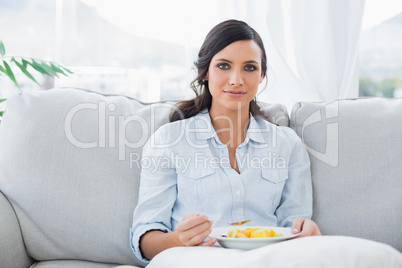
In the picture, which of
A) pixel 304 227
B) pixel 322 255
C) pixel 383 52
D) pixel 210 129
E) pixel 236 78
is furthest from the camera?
pixel 383 52

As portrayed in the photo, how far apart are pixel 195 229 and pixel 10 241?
613 millimetres

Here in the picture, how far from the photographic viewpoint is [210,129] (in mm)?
1705

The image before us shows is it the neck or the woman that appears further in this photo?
the neck

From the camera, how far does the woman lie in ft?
5.20

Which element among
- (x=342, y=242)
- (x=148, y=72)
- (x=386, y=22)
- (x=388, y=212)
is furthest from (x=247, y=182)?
(x=386, y=22)

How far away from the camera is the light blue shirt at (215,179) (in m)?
1.58

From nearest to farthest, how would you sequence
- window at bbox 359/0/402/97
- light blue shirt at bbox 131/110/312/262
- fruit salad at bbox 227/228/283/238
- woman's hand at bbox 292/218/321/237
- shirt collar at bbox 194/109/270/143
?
fruit salad at bbox 227/228/283/238, woman's hand at bbox 292/218/321/237, light blue shirt at bbox 131/110/312/262, shirt collar at bbox 194/109/270/143, window at bbox 359/0/402/97

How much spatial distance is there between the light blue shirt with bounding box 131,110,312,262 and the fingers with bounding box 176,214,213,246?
0.68 feet

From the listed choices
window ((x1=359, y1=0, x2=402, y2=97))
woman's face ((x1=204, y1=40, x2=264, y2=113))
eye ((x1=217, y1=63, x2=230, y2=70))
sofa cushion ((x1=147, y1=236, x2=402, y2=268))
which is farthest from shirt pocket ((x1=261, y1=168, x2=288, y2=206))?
window ((x1=359, y1=0, x2=402, y2=97))

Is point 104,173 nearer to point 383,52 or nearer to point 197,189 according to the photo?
point 197,189

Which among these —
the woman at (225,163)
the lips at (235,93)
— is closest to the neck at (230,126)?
the woman at (225,163)

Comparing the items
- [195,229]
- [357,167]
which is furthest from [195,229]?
[357,167]

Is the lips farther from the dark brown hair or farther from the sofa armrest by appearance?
the sofa armrest

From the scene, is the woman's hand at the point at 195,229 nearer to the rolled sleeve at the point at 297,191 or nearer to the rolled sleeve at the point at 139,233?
the rolled sleeve at the point at 139,233
